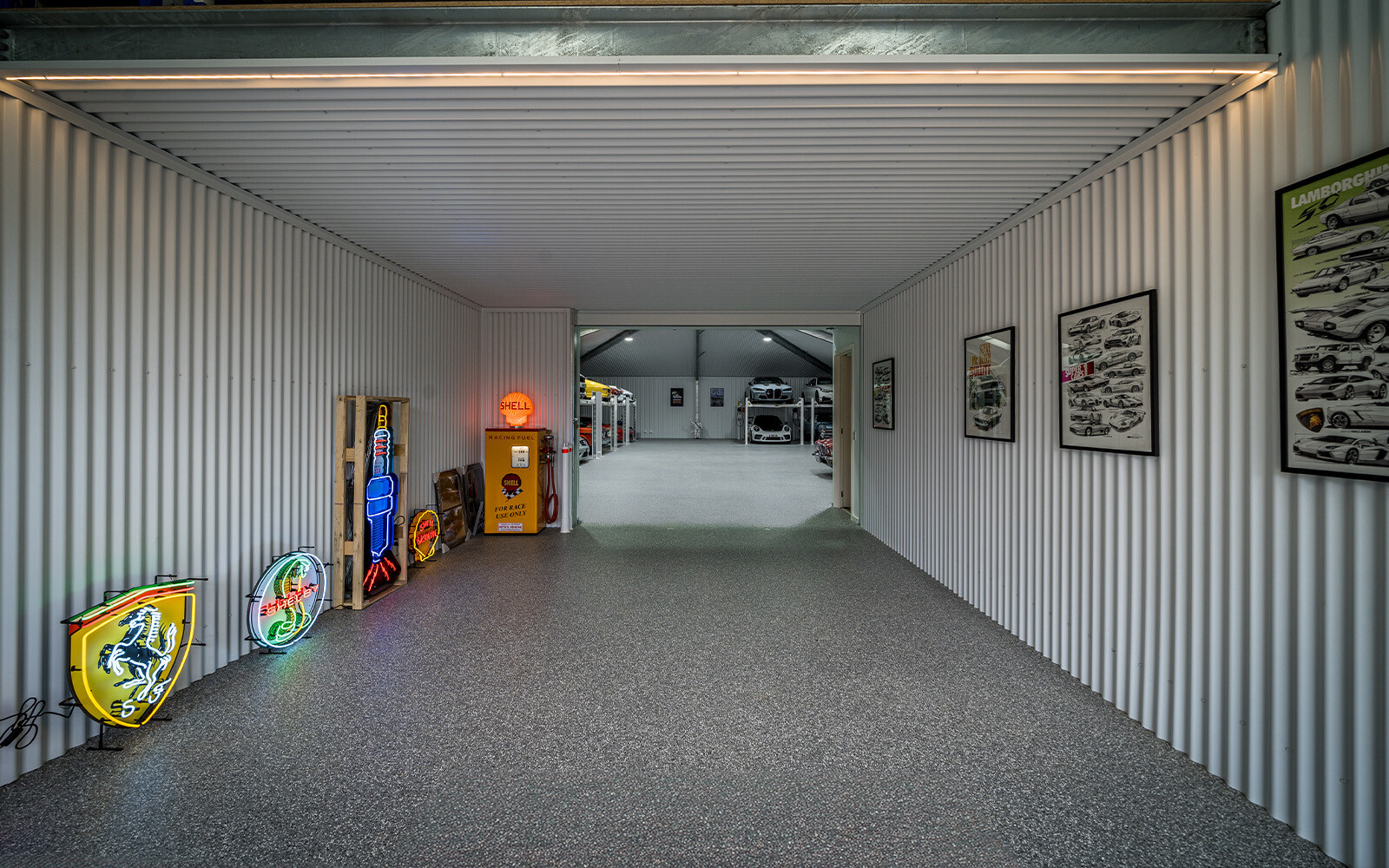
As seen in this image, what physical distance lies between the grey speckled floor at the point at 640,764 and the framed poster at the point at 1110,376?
1.28 meters

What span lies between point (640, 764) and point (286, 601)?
8.05 feet

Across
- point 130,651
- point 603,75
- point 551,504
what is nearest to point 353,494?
point 130,651

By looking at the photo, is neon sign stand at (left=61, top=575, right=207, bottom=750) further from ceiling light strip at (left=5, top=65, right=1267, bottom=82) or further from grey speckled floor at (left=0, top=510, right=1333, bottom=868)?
ceiling light strip at (left=5, top=65, right=1267, bottom=82)

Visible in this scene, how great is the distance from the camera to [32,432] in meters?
2.42

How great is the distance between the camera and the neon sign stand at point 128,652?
242cm

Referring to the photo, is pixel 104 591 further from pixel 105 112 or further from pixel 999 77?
pixel 999 77

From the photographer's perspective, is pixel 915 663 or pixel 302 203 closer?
pixel 915 663

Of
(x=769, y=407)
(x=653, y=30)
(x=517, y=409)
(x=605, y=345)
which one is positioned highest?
(x=605, y=345)

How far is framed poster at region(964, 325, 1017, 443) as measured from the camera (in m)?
3.83

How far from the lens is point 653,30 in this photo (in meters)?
2.17

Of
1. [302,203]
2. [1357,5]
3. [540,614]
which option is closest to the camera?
[1357,5]

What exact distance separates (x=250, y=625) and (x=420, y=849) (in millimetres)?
2118

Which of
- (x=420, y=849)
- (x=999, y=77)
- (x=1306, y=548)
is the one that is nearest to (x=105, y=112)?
(x=420, y=849)

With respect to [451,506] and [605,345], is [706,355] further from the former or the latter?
[451,506]
